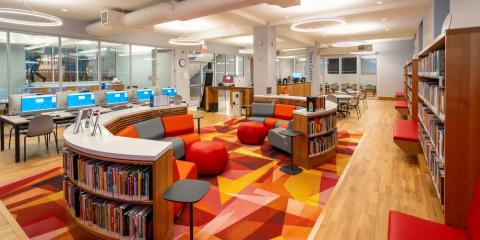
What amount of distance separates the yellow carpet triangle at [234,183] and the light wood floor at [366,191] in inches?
47.4

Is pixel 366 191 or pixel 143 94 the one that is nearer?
pixel 366 191

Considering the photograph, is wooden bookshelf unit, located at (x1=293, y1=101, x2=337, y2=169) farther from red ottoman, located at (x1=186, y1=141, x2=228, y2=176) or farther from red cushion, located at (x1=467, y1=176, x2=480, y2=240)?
red cushion, located at (x1=467, y1=176, x2=480, y2=240)

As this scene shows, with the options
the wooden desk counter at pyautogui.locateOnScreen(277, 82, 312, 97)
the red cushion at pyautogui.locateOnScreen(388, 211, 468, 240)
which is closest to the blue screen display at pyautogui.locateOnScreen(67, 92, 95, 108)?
the red cushion at pyautogui.locateOnScreen(388, 211, 468, 240)

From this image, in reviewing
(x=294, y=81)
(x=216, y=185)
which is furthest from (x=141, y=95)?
(x=294, y=81)

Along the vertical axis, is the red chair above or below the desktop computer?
below

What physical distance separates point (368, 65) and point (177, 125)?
1726 centimetres

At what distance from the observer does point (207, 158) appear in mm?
4543

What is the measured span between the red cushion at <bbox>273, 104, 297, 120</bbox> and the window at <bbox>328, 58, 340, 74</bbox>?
48.8 feet

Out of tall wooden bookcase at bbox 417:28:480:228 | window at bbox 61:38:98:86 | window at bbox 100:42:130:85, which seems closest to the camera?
tall wooden bookcase at bbox 417:28:480:228

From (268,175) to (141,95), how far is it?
Answer: 247 inches

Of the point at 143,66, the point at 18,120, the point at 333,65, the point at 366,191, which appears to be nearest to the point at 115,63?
the point at 143,66

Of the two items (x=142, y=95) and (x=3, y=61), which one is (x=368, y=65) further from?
(x=3, y=61)

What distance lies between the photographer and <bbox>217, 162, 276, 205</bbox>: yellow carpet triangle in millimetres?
3929

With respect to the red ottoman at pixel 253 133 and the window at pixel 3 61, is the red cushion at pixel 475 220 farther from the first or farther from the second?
the window at pixel 3 61
